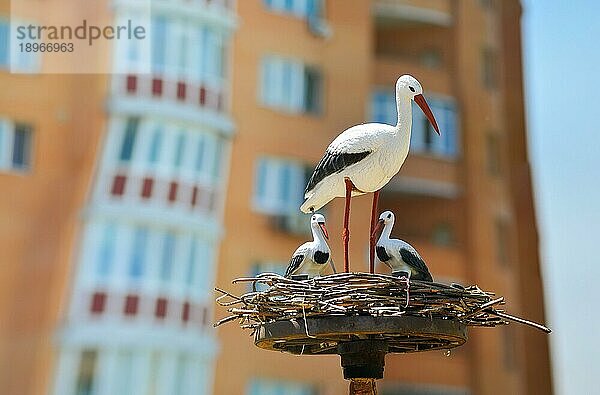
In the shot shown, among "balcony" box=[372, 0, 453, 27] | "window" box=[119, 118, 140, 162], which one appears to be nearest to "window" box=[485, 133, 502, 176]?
"balcony" box=[372, 0, 453, 27]

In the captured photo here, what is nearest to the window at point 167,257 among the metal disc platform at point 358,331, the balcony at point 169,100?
the balcony at point 169,100

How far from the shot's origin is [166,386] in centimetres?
1385

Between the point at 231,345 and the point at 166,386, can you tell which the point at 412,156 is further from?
the point at 166,386

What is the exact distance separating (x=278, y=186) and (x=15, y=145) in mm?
4300

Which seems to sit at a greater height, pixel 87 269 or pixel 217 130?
pixel 217 130

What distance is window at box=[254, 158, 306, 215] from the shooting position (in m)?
15.4

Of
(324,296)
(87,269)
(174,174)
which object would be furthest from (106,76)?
(324,296)

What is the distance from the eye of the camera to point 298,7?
1678cm

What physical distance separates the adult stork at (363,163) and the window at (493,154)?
1356 centimetres

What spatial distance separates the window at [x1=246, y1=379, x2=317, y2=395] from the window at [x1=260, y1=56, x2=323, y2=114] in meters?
4.69

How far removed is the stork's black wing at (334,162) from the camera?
16.3 feet

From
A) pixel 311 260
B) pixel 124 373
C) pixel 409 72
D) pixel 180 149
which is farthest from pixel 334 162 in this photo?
pixel 409 72

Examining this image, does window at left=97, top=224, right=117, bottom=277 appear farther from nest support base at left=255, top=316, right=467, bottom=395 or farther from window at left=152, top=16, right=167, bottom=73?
nest support base at left=255, top=316, right=467, bottom=395

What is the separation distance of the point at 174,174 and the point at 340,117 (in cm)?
335
